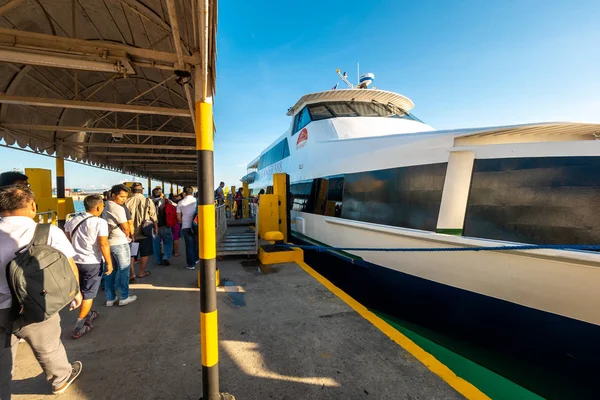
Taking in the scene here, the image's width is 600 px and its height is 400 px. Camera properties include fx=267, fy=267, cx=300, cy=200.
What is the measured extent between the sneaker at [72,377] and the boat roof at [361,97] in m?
6.64

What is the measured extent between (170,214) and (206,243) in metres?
4.17

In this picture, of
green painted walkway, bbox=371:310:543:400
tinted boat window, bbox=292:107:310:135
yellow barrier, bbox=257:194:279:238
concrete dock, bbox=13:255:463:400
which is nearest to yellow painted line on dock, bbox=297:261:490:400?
concrete dock, bbox=13:255:463:400

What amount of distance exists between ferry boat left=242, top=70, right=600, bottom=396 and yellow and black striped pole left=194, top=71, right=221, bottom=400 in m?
2.80

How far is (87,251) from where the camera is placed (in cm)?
281

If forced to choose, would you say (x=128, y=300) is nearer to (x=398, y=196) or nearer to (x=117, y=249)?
(x=117, y=249)

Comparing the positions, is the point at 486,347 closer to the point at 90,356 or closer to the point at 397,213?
the point at 397,213

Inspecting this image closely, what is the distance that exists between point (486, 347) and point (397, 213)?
188 centimetres

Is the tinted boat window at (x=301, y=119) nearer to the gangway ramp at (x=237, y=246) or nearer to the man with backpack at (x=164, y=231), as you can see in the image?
the gangway ramp at (x=237, y=246)

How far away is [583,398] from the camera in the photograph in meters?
2.56

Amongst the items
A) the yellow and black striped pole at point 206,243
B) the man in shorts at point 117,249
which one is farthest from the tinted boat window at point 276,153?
the yellow and black striped pole at point 206,243

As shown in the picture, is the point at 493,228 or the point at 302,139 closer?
the point at 493,228

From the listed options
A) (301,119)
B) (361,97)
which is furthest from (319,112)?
(361,97)

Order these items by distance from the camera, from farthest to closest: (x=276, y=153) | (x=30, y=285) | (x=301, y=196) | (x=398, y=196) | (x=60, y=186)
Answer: (x=276, y=153)
(x=60, y=186)
(x=301, y=196)
(x=398, y=196)
(x=30, y=285)

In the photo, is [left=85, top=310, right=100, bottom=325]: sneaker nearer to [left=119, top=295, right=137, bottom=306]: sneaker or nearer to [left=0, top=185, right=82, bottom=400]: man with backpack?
[left=119, top=295, right=137, bottom=306]: sneaker
